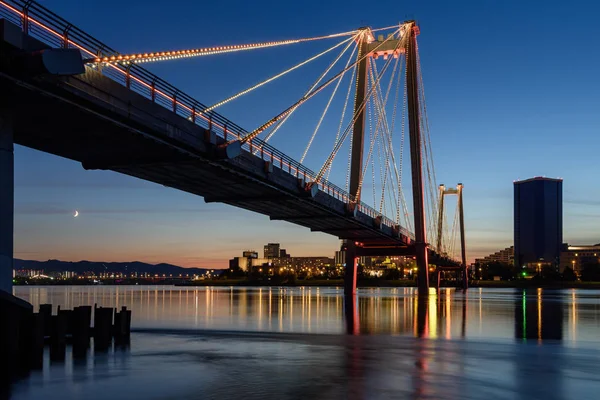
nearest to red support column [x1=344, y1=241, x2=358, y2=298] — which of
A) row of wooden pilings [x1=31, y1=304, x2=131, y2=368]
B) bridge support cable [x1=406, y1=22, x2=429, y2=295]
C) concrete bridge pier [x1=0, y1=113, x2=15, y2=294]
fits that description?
bridge support cable [x1=406, y1=22, x2=429, y2=295]

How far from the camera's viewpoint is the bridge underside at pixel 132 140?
80.0 feet

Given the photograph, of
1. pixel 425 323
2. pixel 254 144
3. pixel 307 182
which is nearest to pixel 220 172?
pixel 254 144

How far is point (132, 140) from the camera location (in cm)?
3112

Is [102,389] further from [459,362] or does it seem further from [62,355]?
[459,362]

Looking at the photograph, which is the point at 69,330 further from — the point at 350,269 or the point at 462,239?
the point at 462,239

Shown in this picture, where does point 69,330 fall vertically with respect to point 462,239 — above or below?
below

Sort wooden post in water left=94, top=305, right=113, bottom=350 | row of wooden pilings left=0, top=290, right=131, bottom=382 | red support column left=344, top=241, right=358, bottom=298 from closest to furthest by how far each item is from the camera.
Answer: row of wooden pilings left=0, top=290, right=131, bottom=382
wooden post in water left=94, top=305, right=113, bottom=350
red support column left=344, top=241, right=358, bottom=298

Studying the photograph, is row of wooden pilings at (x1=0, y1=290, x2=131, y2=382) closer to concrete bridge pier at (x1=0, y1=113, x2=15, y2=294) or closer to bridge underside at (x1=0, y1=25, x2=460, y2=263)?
concrete bridge pier at (x1=0, y1=113, x2=15, y2=294)

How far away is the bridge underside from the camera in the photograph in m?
24.4

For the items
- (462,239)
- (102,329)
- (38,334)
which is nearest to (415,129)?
(102,329)

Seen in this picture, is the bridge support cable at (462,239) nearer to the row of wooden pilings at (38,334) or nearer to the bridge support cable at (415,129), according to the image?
the bridge support cable at (415,129)

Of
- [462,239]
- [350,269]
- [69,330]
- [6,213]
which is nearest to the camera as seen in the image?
[6,213]

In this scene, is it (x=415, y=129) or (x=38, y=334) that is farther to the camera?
(x=415, y=129)

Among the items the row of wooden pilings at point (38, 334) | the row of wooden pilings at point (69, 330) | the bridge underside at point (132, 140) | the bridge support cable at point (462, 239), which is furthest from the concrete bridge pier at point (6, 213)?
the bridge support cable at point (462, 239)
